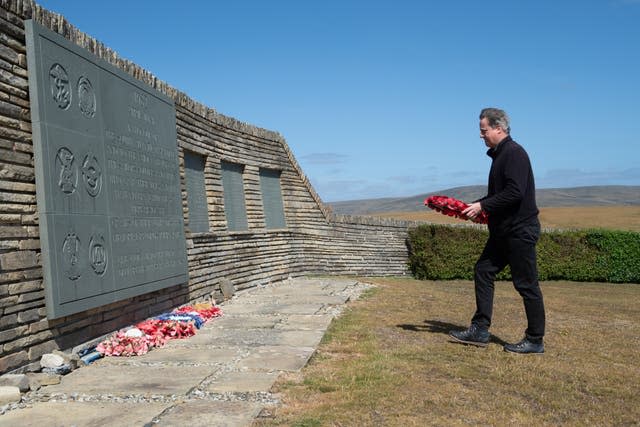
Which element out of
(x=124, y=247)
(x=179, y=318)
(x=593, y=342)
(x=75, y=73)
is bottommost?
(x=593, y=342)

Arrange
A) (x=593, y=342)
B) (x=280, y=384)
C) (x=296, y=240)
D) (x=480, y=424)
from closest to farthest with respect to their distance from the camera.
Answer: (x=480, y=424) → (x=280, y=384) → (x=593, y=342) → (x=296, y=240)

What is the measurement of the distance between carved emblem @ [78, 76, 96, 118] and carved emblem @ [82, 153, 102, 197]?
411 mm

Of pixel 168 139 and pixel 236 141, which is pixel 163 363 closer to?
pixel 168 139

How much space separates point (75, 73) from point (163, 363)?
2708mm

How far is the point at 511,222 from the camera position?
5.30 metres

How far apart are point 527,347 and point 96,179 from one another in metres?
4.22

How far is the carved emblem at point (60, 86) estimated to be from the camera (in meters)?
5.12

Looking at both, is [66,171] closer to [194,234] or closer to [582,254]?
[194,234]

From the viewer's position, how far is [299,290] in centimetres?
1023

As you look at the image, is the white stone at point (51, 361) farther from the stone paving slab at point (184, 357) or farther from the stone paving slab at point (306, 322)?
the stone paving slab at point (306, 322)

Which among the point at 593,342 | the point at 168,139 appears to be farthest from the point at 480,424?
the point at 168,139

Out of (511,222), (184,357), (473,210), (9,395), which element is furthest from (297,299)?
(9,395)

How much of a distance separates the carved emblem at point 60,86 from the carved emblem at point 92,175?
55 centimetres

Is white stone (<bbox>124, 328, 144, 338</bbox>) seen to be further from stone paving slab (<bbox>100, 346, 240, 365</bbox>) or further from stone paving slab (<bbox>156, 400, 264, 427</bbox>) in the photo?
stone paving slab (<bbox>156, 400, 264, 427</bbox>)
